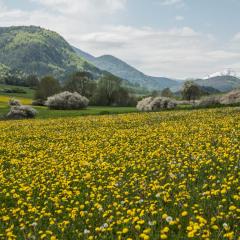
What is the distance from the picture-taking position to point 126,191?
33.5 ft

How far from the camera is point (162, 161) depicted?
1342cm

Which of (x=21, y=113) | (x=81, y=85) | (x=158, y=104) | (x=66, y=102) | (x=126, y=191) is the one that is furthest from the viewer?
(x=81, y=85)

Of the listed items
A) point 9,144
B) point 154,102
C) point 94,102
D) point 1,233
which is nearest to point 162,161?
point 1,233

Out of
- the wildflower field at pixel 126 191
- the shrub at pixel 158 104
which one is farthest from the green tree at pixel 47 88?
the wildflower field at pixel 126 191

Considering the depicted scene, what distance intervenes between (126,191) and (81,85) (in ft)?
393

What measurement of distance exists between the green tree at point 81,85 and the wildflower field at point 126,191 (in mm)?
108167

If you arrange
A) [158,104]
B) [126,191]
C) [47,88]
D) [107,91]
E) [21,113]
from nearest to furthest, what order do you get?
[126,191] → [21,113] → [158,104] → [107,91] → [47,88]

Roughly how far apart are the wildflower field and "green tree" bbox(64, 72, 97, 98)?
355 feet

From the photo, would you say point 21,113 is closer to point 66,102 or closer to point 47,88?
point 66,102

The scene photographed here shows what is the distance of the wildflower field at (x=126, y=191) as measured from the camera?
777 cm

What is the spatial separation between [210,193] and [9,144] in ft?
51.5

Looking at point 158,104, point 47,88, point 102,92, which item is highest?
point 47,88

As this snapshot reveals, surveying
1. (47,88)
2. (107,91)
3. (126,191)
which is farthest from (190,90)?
(126,191)

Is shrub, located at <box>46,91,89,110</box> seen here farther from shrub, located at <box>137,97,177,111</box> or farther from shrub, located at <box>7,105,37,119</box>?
shrub, located at <box>7,105,37,119</box>
